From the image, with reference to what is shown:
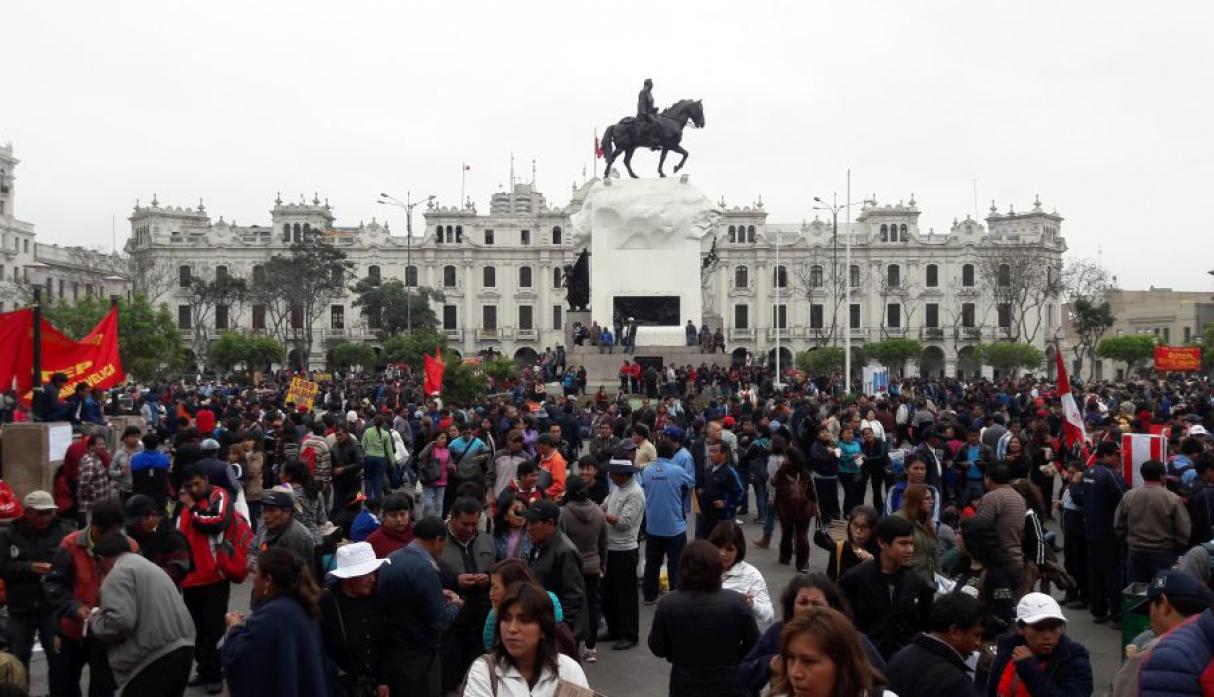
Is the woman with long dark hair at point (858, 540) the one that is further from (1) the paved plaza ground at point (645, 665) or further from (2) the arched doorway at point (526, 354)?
(2) the arched doorway at point (526, 354)

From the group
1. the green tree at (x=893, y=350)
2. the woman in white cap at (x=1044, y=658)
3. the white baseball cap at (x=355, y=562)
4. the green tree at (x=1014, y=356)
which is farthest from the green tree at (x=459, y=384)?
the green tree at (x=1014, y=356)

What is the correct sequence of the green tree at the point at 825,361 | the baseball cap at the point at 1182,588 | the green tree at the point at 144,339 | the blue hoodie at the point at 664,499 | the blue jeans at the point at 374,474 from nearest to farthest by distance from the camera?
1. the baseball cap at the point at 1182,588
2. the blue hoodie at the point at 664,499
3. the blue jeans at the point at 374,474
4. the green tree at the point at 144,339
5. the green tree at the point at 825,361

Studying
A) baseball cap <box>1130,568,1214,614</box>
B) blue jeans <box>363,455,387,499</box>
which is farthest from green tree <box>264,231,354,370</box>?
baseball cap <box>1130,568,1214,614</box>

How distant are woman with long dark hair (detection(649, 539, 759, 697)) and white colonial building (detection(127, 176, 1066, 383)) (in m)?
69.0

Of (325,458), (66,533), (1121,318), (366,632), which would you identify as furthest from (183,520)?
(1121,318)

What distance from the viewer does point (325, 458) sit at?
10.6 metres

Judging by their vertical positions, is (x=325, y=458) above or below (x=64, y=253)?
below

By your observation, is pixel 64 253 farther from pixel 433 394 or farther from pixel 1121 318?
pixel 1121 318

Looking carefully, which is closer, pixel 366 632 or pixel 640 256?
pixel 366 632

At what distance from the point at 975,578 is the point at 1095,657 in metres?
2.57

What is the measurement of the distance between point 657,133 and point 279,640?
26.8 metres

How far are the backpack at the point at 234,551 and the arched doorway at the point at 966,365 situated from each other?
66811mm

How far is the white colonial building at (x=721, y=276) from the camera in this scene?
73562 millimetres

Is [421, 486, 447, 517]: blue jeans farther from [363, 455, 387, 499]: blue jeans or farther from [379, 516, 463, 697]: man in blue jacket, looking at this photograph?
[379, 516, 463, 697]: man in blue jacket
